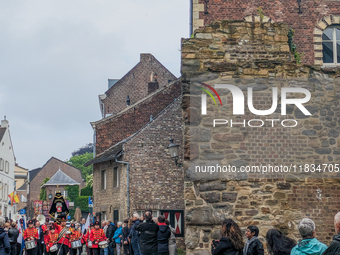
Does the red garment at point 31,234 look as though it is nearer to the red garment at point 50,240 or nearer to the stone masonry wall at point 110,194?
the red garment at point 50,240

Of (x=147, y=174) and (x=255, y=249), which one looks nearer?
(x=255, y=249)

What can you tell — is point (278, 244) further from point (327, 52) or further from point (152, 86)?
point (152, 86)

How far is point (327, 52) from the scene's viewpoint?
2072cm

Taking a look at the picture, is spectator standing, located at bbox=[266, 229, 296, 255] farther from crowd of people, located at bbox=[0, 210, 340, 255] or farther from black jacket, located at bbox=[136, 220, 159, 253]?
black jacket, located at bbox=[136, 220, 159, 253]

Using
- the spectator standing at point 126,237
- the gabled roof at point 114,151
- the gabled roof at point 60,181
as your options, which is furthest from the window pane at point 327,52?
the gabled roof at point 60,181

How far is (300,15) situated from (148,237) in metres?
11.6

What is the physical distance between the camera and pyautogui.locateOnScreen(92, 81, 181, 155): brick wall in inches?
1243

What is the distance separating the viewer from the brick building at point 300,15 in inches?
789

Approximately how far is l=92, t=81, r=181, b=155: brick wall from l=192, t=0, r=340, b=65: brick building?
37.9 ft

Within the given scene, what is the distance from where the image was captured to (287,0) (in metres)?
20.8

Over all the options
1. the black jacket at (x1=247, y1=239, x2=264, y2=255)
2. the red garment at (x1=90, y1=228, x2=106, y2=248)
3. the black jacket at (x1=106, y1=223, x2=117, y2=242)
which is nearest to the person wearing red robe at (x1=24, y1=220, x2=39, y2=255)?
the red garment at (x1=90, y1=228, x2=106, y2=248)

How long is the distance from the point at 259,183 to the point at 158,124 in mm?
17036

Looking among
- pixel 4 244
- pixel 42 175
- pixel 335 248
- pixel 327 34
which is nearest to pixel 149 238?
pixel 4 244

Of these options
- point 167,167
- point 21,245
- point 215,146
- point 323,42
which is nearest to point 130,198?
point 167,167
